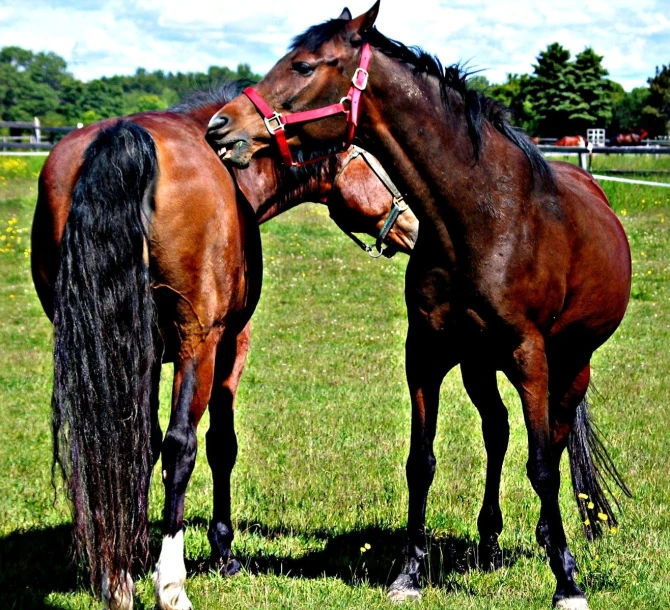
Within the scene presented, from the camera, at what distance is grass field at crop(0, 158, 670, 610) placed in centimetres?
477

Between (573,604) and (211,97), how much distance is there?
3238 millimetres

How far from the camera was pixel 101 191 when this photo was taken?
3.97 metres

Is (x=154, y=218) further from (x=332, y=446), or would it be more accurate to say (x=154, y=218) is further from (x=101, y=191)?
(x=332, y=446)

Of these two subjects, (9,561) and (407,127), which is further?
(9,561)

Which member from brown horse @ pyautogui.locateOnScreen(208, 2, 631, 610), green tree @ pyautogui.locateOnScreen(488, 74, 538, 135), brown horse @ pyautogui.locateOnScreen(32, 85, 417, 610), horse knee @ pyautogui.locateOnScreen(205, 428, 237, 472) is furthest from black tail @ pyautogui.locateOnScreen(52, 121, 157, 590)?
green tree @ pyautogui.locateOnScreen(488, 74, 538, 135)

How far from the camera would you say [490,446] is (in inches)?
214

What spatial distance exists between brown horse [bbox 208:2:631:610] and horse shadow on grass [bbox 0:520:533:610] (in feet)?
1.40

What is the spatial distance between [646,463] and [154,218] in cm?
438

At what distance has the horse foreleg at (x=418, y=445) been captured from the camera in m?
4.70

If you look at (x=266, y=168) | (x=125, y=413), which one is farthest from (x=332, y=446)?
(x=125, y=413)

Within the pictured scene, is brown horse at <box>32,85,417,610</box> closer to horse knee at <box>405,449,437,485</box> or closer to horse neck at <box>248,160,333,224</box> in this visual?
horse neck at <box>248,160,333,224</box>

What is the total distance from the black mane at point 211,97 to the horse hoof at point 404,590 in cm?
271

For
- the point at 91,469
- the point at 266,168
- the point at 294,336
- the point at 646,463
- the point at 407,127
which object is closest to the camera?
the point at 91,469

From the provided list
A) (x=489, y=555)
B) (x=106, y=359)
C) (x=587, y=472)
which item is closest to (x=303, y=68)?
(x=106, y=359)
